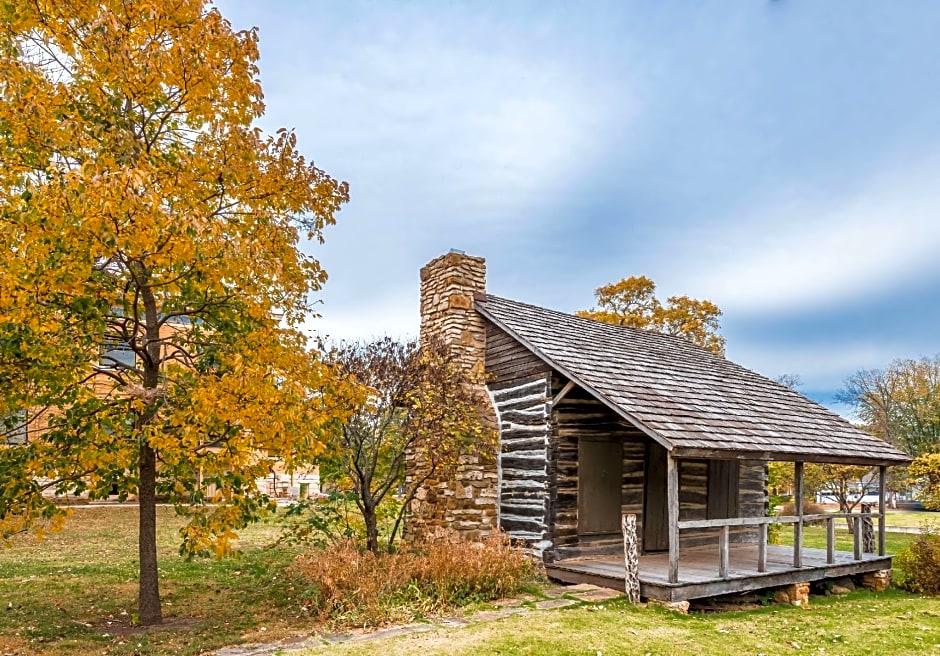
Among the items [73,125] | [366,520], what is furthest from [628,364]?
[73,125]

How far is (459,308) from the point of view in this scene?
1380 cm

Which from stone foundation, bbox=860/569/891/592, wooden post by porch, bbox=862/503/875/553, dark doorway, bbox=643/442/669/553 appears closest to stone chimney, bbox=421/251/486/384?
dark doorway, bbox=643/442/669/553

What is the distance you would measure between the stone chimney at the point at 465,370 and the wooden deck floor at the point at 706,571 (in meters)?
1.84

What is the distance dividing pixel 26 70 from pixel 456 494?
906cm

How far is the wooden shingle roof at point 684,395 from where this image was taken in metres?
10.6

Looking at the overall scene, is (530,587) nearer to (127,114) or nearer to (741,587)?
(741,587)

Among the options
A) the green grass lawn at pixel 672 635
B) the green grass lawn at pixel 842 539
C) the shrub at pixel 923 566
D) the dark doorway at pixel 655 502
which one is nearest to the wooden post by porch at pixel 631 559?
the green grass lawn at pixel 672 635

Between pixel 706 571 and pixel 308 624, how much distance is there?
601 cm

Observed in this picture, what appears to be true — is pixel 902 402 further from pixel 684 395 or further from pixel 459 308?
pixel 459 308

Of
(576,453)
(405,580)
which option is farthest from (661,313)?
(405,580)

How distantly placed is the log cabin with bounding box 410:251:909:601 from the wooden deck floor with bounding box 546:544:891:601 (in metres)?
0.03

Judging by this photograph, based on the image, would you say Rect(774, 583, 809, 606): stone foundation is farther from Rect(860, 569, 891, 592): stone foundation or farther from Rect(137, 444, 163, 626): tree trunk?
Rect(137, 444, 163, 626): tree trunk

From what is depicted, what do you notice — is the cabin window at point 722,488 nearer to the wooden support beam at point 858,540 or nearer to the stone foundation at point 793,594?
the wooden support beam at point 858,540

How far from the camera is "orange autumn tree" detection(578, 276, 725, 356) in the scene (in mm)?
33531
